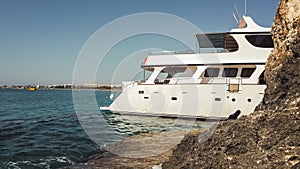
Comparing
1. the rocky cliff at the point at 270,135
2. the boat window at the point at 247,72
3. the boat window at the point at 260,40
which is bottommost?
the rocky cliff at the point at 270,135

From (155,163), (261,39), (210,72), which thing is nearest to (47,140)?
(155,163)

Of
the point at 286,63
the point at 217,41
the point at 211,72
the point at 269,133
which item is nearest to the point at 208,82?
the point at 211,72

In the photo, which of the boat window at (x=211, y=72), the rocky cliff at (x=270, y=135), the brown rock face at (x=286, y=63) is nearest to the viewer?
the rocky cliff at (x=270, y=135)

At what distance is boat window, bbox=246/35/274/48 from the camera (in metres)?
13.1

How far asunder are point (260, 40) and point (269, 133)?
11.8 m

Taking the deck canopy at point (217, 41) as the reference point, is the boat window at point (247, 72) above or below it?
below

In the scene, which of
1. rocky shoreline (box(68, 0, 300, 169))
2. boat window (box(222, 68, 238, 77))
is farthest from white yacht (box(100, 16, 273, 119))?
rocky shoreline (box(68, 0, 300, 169))

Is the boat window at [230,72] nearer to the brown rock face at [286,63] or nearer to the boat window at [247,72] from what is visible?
the boat window at [247,72]

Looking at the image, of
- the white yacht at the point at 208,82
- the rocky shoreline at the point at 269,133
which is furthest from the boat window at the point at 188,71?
the rocky shoreline at the point at 269,133

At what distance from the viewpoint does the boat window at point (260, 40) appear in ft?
43.0

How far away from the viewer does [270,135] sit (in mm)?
3021

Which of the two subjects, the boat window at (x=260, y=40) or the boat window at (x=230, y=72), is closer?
the boat window at (x=260, y=40)

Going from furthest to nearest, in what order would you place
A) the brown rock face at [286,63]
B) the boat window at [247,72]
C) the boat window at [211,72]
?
the boat window at [211,72] → the boat window at [247,72] → the brown rock face at [286,63]

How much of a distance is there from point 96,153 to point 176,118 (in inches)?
294
